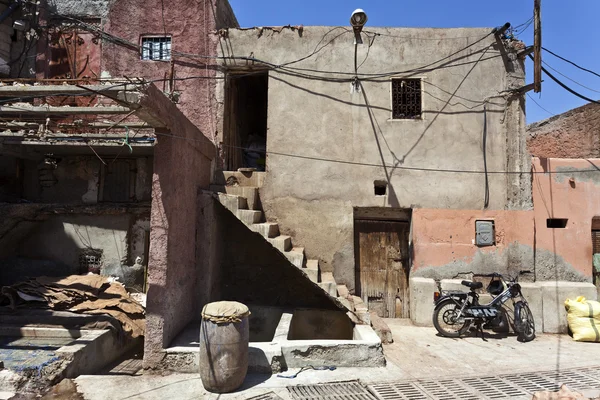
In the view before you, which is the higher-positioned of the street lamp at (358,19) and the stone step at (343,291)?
the street lamp at (358,19)

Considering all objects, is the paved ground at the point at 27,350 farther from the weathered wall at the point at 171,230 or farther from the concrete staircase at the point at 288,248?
the concrete staircase at the point at 288,248

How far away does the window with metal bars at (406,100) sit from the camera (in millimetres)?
8602

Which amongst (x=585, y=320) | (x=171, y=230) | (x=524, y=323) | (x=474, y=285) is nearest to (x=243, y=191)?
(x=171, y=230)

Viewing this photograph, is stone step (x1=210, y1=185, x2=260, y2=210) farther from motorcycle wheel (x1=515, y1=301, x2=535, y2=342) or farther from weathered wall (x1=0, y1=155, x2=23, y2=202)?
motorcycle wheel (x1=515, y1=301, x2=535, y2=342)

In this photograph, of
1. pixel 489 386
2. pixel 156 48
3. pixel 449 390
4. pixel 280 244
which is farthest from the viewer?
pixel 156 48

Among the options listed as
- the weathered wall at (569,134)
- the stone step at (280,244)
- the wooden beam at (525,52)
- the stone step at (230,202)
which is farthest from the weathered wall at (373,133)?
the weathered wall at (569,134)

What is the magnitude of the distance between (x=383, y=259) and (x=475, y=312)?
2220 mm

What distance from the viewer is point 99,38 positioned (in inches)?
354

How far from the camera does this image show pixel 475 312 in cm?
711

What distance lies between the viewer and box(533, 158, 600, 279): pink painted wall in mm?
8070

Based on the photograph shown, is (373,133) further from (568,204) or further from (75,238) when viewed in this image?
(75,238)

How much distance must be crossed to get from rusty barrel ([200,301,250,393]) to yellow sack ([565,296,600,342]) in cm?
684

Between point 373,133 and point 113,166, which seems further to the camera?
point 113,166

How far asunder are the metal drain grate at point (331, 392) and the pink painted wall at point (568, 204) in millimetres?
5767
